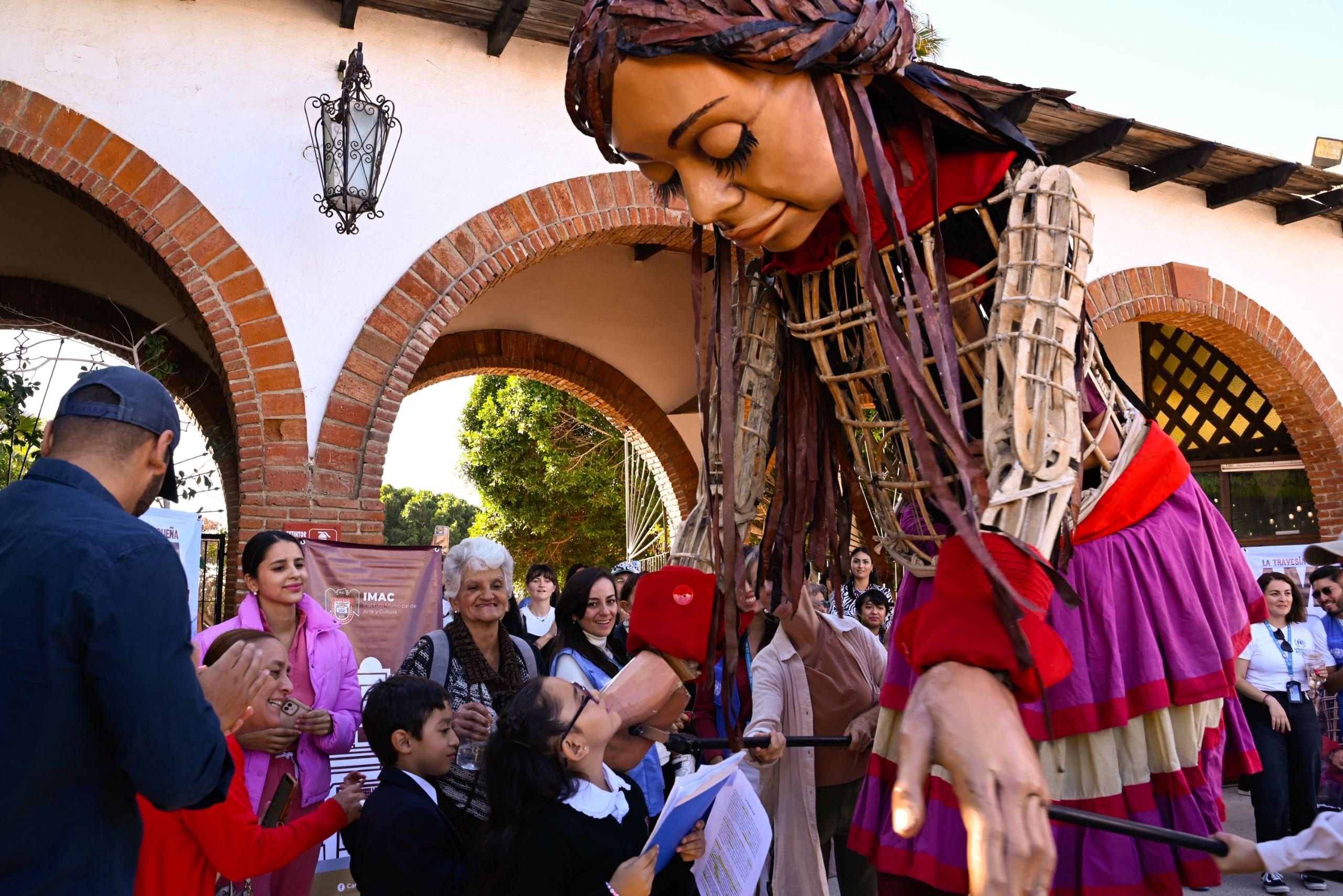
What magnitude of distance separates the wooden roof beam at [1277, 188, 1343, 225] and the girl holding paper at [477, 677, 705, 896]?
9.79 m

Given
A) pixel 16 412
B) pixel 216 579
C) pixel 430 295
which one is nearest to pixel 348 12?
pixel 430 295

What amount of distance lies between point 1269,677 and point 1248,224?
5.39 m

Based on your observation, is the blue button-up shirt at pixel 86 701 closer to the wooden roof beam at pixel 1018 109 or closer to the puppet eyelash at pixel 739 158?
the puppet eyelash at pixel 739 158

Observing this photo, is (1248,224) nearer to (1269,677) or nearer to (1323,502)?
(1323,502)

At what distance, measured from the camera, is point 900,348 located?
149 centimetres

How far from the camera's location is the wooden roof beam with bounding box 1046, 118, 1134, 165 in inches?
331

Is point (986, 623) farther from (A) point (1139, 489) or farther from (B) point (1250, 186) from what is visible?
(B) point (1250, 186)

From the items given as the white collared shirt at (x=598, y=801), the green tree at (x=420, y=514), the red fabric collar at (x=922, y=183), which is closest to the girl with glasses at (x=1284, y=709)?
the white collared shirt at (x=598, y=801)

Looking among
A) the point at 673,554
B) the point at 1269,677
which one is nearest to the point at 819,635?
the point at 673,554

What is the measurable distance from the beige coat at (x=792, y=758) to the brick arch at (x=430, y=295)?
281 cm

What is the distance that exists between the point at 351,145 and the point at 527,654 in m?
3.31

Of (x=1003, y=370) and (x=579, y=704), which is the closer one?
(x=1003, y=370)

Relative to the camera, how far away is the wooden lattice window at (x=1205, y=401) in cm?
1123

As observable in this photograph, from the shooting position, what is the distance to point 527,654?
4.45m
